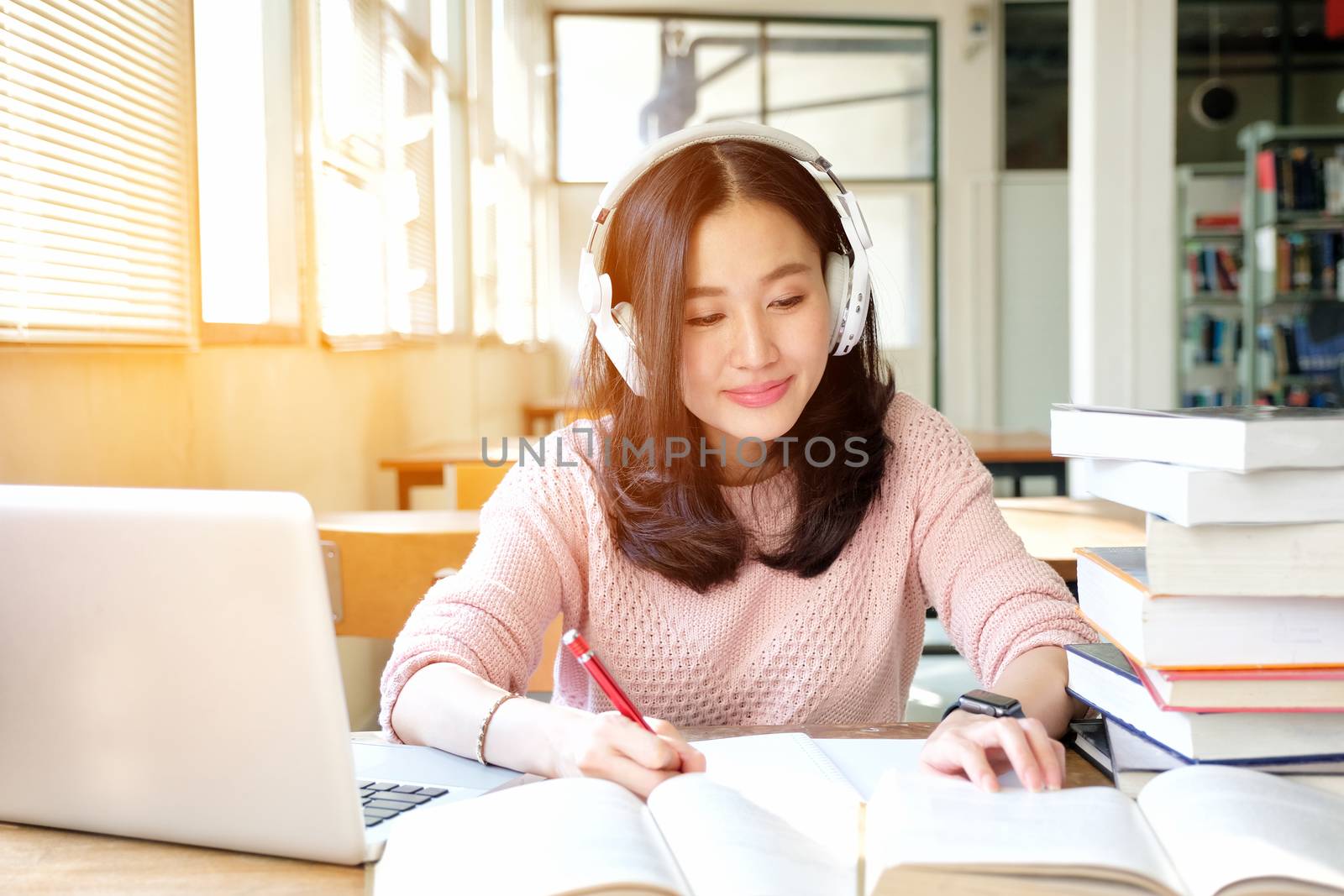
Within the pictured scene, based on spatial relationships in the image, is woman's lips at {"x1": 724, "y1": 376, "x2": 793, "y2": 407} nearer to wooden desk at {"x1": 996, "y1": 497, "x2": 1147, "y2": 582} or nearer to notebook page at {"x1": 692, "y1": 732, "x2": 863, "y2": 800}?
notebook page at {"x1": 692, "y1": 732, "x2": 863, "y2": 800}

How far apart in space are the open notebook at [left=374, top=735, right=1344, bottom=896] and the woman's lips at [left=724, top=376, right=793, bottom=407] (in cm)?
56

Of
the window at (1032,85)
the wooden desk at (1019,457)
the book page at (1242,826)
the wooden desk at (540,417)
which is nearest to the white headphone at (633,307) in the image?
the book page at (1242,826)

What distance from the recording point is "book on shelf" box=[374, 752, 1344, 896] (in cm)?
57

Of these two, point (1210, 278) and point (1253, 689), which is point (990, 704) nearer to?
point (1253, 689)

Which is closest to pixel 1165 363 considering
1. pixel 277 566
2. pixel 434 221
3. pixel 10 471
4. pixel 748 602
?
pixel 434 221

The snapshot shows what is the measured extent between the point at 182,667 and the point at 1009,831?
1.54 feet

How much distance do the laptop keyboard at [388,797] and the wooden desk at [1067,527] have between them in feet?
4.06

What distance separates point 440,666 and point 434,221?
374 cm

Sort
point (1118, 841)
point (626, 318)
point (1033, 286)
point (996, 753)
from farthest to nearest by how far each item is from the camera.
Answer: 1. point (1033, 286)
2. point (626, 318)
3. point (996, 753)
4. point (1118, 841)

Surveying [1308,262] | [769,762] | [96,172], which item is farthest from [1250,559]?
[1308,262]

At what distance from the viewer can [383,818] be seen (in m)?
0.78

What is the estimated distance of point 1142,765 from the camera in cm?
80

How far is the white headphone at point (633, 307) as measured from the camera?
4.00ft

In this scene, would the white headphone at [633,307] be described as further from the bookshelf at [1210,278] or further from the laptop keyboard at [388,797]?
the bookshelf at [1210,278]
